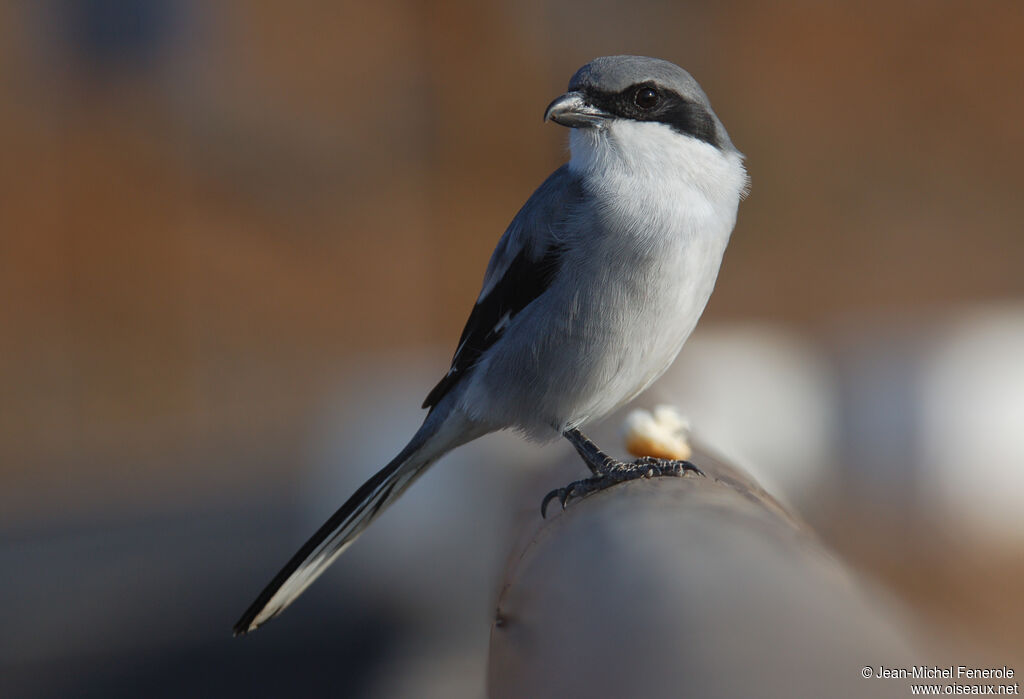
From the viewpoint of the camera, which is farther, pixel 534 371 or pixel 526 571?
pixel 534 371

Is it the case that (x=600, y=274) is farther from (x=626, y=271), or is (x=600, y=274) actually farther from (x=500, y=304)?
(x=500, y=304)

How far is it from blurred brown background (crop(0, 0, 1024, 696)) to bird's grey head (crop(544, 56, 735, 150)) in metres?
5.28

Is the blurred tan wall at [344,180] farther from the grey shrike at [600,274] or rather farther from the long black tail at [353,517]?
the grey shrike at [600,274]

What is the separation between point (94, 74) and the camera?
25.5 feet

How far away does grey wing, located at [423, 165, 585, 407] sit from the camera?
84.7 inches

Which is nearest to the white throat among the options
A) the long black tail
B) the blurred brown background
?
the long black tail

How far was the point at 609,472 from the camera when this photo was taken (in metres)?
1.91

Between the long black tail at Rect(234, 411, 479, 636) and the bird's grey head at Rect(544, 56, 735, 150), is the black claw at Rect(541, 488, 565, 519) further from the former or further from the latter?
the bird's grey head at Rect(544, 56, 735, 150)

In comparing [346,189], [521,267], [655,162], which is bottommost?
[346,189]

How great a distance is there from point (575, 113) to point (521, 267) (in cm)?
40

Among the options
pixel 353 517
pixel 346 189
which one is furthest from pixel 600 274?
pixel 346 189

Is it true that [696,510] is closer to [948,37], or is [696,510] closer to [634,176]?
[634,176]

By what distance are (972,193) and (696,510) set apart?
7.52 metres

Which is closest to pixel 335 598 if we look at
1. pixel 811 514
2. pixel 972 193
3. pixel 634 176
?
pixel 811 514
